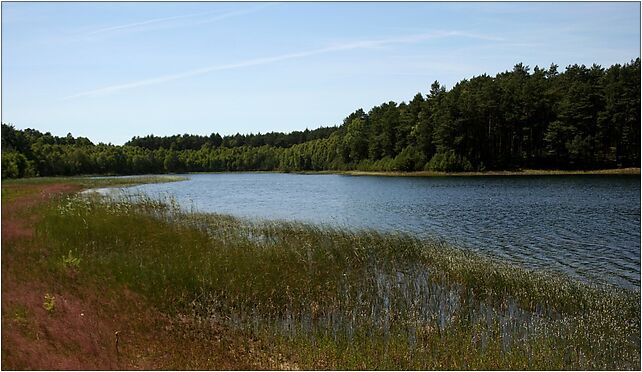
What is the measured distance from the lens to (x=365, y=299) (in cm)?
1459

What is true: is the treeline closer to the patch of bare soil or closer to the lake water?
the lake water

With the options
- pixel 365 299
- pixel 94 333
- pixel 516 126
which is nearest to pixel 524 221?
pixel 365 299

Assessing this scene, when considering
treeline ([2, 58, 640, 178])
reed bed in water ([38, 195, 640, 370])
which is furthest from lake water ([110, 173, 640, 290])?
treeline ([2, 58, 640, 178])

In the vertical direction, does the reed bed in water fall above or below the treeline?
below

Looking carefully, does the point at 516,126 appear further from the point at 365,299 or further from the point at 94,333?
the point at 94,333

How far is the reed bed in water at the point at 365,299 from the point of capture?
10688 millimetres

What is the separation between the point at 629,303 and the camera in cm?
1415

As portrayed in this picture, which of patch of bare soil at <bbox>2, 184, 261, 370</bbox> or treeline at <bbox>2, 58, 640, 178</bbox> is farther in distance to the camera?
treeline at <bbox>2, 58, 640, 178</bbox>

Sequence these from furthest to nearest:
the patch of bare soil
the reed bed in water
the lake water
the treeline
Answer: the treeline, the lake water, the reed bed in water, the patch of bare soil

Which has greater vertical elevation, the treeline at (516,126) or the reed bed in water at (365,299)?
the treeline at (516,126)

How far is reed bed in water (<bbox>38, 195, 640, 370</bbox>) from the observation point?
10.7m

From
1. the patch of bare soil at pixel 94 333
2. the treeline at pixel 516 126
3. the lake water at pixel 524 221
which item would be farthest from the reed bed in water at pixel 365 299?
the treeline at pixel 516 126

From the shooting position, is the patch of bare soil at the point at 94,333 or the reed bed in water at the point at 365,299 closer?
the patch of bare soil at the point at 94,333

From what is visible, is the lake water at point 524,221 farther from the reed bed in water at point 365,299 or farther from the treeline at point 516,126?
the treeline at point 516,126
